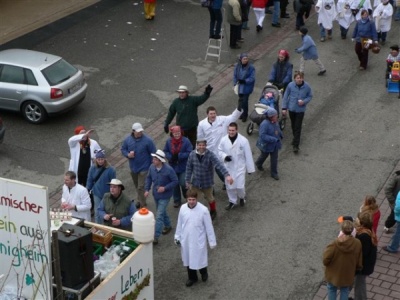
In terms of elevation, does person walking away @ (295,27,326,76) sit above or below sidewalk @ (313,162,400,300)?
above

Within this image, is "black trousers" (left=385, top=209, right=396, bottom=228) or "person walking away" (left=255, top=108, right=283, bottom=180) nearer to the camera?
"black trousers" (left=385, top=209, right=396, bottom=228)

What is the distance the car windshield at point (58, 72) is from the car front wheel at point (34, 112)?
571 millimetres

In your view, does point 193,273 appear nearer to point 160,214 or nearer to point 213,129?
point 160,214

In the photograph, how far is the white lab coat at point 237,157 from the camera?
13805 mm

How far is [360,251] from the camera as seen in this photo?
10.7 m

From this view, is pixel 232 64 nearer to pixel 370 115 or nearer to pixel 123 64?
pixel 123 64

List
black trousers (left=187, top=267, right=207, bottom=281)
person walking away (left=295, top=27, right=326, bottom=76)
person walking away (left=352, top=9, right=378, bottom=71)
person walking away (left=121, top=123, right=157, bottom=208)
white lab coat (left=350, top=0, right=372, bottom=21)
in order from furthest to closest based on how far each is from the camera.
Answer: white lab coat (left=350, top=0, right=372, bottom=21)
person walking away (left=352, top=9, right=378, bottom=71)
person walking away (left=295, top=27, right=326, bottom=76)
person walking away (left=121, top=123, right=157, bottom=208)
black trousers (left=187, top=267, right=207, bottom=281)

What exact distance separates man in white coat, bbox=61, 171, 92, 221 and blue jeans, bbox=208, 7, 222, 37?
1059 cm

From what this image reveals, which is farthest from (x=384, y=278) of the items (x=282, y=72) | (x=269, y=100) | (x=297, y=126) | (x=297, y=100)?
(x=282, y=72)

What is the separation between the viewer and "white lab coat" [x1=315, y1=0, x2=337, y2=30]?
73.4 ft

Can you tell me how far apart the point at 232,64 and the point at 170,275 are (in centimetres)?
974

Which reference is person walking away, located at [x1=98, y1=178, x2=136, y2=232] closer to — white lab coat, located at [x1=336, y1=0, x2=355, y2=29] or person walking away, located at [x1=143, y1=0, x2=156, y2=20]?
person walking away, located at [x1=143, y1=0, x2=156, y2=20]

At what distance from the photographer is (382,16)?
2203 centimetres

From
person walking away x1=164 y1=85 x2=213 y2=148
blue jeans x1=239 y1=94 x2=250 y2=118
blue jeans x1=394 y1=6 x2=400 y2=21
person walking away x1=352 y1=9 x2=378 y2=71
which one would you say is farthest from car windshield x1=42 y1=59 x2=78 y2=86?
blue jeans x1=394 y1=6 x2=400 y2=21
